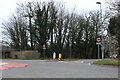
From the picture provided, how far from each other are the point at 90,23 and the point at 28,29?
595 inches

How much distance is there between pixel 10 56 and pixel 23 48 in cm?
447

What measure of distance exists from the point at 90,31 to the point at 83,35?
2065 millimetres

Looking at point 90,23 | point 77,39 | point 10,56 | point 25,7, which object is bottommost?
point 10,56

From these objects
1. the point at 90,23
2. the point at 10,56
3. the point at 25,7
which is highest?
the point at 25,7

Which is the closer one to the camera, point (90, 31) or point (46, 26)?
point (46, 26)

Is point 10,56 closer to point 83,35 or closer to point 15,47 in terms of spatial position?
point 15,47

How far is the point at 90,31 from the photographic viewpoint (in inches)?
2156

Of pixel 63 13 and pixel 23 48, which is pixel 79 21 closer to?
pixel 63 13

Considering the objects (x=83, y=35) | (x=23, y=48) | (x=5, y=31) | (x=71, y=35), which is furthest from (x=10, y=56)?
(x=83, y=35)

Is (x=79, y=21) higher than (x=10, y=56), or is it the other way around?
(x=79, y=21)

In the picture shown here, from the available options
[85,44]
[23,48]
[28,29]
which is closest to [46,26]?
[28,29]

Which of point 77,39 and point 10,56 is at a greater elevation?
point 77,39

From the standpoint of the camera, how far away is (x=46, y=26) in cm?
5112

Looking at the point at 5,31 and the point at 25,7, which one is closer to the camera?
the point at 25,7
